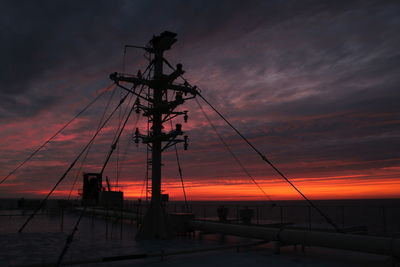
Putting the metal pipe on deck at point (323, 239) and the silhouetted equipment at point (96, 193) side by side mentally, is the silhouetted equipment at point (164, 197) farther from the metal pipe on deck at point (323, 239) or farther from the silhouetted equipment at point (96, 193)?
the silhouetted equipment at point (96, 193)

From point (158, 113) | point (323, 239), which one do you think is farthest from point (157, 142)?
point (323, 239)

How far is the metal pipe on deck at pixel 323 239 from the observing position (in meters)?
16.0

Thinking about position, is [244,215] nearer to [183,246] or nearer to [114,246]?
[183,246]

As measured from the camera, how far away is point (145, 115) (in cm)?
2798

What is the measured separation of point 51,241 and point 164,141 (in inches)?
459

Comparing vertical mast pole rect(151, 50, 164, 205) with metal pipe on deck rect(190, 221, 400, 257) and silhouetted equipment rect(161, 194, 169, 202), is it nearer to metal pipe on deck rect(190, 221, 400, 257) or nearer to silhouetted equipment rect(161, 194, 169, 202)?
silhouetted equipment rect(161, 194, 169, 202)

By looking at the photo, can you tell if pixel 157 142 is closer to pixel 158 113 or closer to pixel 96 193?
pixel 158 113

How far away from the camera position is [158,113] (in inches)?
1106

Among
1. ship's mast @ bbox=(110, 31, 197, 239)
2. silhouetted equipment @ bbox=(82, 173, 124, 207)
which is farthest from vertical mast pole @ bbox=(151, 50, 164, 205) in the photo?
silhouetted equipment @ bbox=(82, 173, 124, 207)

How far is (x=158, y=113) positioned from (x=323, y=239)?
16.3 meters

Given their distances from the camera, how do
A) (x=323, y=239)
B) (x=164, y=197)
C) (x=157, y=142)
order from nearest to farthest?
(x=323, y=239), (x=157, y=142), (x=164, y=197)

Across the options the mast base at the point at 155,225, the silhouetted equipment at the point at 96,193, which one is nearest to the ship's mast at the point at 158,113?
the mast base at the point at 155,225

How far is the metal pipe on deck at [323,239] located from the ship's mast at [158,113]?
5364mm

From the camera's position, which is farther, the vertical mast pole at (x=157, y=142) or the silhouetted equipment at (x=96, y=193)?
the silhouetted equipment at (x=96, y=193)
